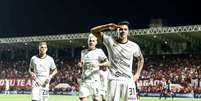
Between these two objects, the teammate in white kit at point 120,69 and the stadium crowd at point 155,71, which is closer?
the teammate in white kit at point 120,69

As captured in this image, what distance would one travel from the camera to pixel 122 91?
34.4 feet

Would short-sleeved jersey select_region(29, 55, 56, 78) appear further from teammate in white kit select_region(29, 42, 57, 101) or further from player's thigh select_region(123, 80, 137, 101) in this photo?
player's thigh select_region(123, 80, 137, 101)

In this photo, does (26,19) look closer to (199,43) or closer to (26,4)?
(26,4)

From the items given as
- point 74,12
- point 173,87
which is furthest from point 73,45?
point 173,87

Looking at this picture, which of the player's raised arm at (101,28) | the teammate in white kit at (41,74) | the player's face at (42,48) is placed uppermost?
the player's raised arm at (101,28)

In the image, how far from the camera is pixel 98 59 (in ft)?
52.1

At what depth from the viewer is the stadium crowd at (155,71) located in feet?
135

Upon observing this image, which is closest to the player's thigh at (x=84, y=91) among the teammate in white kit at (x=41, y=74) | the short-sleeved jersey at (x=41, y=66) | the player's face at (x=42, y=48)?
the teammate in white kit at (x=41, y=74)

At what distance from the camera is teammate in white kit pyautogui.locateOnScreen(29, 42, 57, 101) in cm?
1511

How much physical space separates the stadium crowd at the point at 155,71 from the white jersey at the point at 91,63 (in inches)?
875

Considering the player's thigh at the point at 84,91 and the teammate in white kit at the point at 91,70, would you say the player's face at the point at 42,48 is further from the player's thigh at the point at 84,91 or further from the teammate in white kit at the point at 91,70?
the player's thigh at the point at 84,91

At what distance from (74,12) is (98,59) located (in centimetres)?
4318

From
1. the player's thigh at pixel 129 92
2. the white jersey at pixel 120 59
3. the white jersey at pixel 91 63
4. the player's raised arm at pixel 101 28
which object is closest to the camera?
the player's raised arm at pixel 101 28

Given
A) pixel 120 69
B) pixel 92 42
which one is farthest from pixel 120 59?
pixel 92 42
